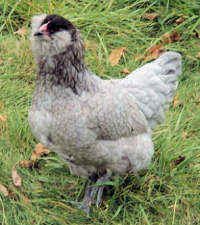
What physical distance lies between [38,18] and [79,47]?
0.87 ft

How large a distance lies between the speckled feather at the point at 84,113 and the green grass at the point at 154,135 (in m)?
0.27

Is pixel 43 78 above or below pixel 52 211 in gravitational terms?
above

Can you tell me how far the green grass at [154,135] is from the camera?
4117 mm

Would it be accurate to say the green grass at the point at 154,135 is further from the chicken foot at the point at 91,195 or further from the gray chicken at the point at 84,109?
the gray chicken at the point at 84,109

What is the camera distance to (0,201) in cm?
411

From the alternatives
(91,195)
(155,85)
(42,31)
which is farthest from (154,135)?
(42,31)

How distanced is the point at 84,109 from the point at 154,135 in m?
1.10

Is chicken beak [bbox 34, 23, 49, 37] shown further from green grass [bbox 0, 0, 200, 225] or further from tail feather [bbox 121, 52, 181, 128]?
green grass [bbox 0, 0, 200, 225]

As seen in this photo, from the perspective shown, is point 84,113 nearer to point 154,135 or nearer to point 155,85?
point 155,85

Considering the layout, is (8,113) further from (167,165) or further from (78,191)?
(167,165)

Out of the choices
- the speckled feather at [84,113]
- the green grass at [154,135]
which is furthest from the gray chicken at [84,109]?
the green grass at [154,135]

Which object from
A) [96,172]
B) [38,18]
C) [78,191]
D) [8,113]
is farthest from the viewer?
[8,113]

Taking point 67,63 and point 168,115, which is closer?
point 67,63

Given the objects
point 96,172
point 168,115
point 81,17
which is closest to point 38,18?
point 96,172
